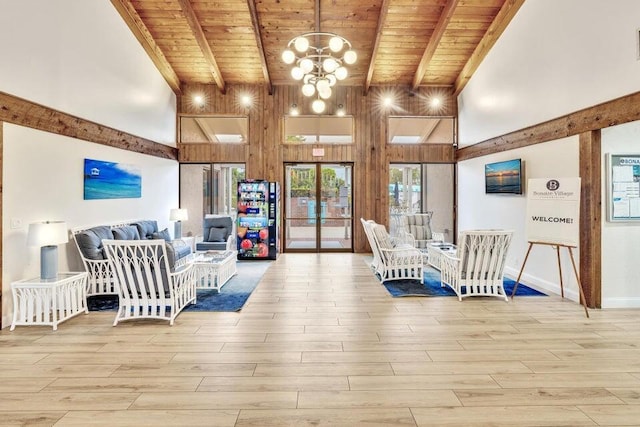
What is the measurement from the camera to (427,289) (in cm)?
559

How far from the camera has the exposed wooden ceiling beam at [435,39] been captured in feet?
21.2

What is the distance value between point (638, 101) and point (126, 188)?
7.65 m

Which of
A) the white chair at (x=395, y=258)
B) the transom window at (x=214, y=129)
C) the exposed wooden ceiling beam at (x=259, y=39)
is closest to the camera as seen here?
the white chair at (x=395, y=258)

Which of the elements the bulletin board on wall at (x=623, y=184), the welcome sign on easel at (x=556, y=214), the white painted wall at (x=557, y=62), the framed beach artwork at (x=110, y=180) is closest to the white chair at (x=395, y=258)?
the welcome sign on easel at (x=556, y=214)

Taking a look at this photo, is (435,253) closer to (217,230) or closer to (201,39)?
(217,230)

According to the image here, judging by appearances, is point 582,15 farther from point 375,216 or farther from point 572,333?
point 375,216

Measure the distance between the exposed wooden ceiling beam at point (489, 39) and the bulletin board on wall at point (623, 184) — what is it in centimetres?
321

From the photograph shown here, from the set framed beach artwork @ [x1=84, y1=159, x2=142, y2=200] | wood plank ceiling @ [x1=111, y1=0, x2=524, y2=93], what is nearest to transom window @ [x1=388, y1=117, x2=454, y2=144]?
wood plank ceiling @ [x1=111, y1=0, x2=524, y2=93]

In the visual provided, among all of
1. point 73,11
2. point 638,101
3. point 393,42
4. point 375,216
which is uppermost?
point 393,42

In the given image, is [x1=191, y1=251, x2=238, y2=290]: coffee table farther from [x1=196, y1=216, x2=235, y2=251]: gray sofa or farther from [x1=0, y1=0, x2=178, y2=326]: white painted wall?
[x1=196, y1=216, x2=235, y2=251]: gray sofa

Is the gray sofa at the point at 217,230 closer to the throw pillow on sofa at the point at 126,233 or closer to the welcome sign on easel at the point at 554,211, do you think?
the throw pillow on sofa at the point at 126,233

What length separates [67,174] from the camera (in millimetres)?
5207

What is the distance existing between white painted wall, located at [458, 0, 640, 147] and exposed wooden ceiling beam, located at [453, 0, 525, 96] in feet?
0.38

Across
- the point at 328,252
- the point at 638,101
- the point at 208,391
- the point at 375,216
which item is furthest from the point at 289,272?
the point at 638,101
